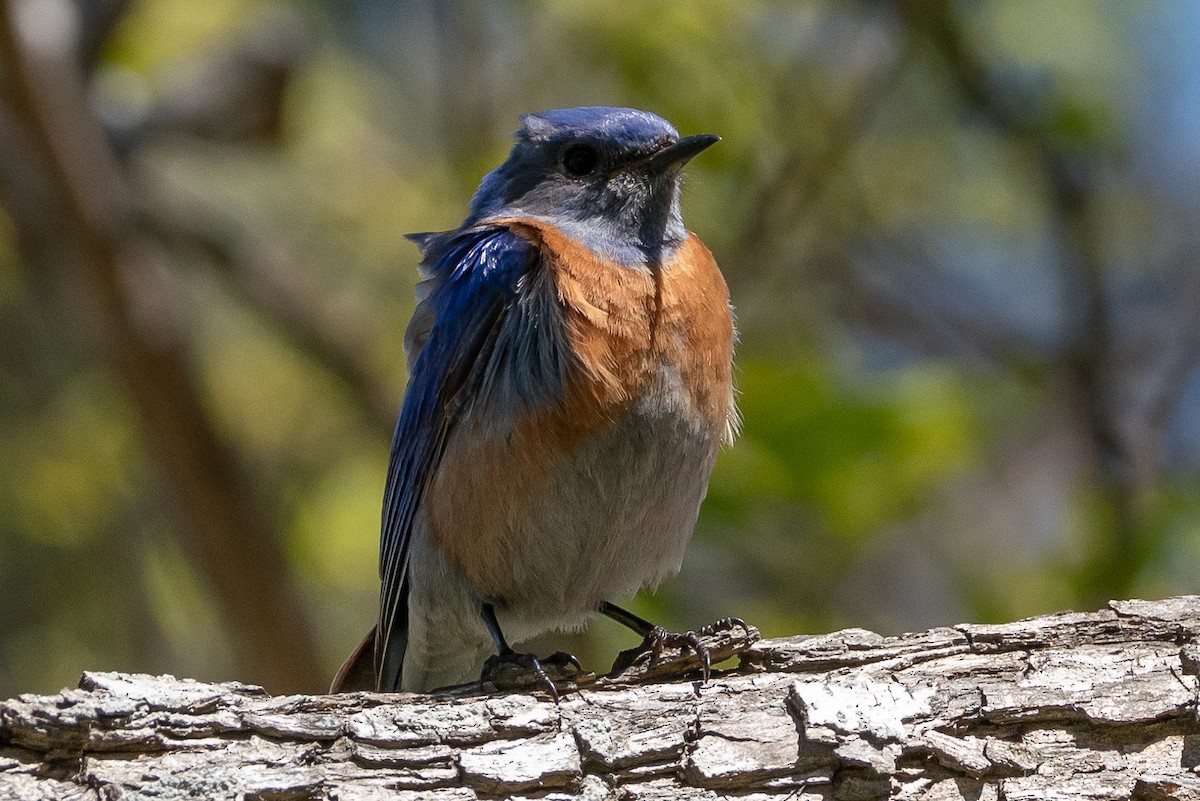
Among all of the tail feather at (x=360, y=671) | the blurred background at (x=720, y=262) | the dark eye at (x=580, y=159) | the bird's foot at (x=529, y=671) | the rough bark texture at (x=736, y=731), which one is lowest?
the rough bark texture at (x=736, y=731)

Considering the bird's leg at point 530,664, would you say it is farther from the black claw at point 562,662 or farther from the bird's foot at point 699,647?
the bird's foot at point 699,647

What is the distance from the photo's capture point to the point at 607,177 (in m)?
5.11

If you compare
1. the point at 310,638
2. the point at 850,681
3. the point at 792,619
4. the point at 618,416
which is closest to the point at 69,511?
the point at 310,638

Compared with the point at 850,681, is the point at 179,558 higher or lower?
higher

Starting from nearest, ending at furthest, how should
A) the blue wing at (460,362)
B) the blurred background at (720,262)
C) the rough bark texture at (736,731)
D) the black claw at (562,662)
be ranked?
the rough bark texture at (736,731)
the black claw at (562,662)
the blue wing at (460,362)
the blurred background at (720,262)

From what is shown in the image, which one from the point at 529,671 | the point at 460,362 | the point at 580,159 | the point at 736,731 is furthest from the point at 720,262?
the point at 736,731

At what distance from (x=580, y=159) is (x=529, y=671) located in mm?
2015

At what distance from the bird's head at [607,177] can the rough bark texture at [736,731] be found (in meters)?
1.68

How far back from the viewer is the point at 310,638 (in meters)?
6.79

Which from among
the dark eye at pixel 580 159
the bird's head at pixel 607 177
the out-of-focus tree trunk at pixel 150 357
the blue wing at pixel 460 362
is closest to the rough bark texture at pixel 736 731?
the blue wing at pixel 460 362

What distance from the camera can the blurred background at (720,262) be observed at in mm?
6426

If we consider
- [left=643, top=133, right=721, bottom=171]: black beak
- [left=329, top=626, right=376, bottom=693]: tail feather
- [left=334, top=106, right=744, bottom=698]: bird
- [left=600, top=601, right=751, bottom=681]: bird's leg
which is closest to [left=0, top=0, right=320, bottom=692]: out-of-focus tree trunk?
[left=329, top=626, right=376, bottom=693]: tail feather

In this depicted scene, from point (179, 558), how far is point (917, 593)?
17.1 feet

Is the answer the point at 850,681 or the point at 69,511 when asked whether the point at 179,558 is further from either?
the point at 850,681
